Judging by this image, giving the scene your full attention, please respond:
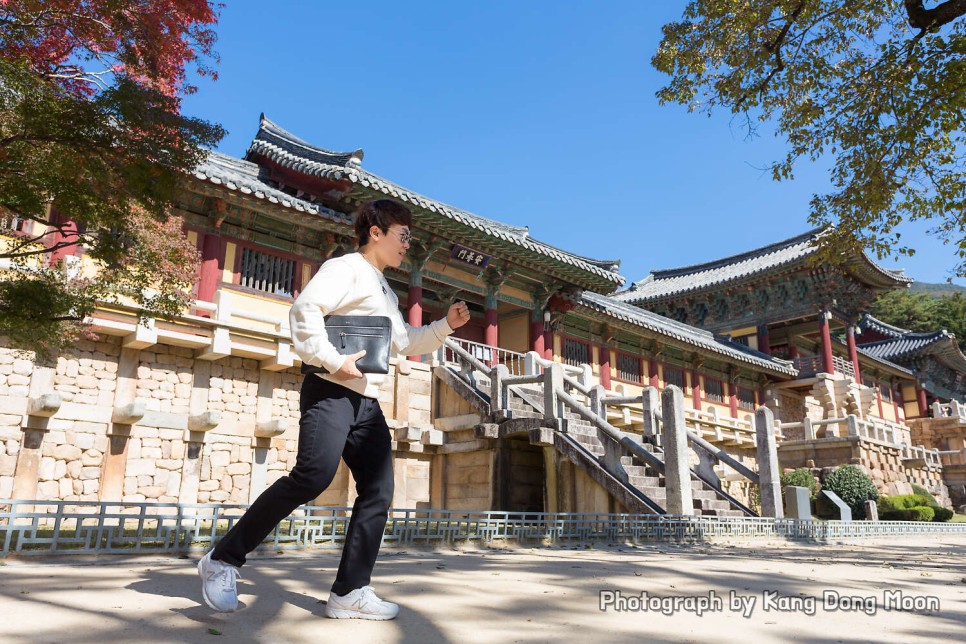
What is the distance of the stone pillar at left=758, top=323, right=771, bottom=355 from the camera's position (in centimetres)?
2766

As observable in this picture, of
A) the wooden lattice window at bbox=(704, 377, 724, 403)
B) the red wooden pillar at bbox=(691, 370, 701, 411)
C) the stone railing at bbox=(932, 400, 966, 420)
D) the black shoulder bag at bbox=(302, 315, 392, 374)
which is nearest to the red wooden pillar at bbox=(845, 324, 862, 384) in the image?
the stone railing at bbox=(932, 400, 966, 420)

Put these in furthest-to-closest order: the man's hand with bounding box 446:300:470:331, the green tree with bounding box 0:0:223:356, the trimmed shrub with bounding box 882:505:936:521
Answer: the trimmed shrub with bounding box 882:505:936:521 → the green tree with bounding box 0:0:223:356 → the man's hand with bounding box 446:300:470:331

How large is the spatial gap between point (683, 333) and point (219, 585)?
21.6 m

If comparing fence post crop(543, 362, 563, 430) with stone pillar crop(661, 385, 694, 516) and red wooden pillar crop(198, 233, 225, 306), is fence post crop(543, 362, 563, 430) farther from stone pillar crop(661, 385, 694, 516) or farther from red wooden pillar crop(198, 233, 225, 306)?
red wooden pillar crop(198, 233, 225, 306)

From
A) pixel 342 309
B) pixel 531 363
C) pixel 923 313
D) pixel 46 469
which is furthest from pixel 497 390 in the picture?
pixel 923 313

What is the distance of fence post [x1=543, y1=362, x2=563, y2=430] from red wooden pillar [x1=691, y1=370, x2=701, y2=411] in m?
13.2

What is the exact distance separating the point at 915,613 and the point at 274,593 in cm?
305

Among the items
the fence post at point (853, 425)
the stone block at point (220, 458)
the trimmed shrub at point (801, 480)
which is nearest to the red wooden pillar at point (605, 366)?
the trimmed shrub at point (801, 480)

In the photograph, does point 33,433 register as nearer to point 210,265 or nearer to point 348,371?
point 210,265

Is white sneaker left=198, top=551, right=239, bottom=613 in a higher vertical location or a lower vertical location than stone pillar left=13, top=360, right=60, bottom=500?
lower

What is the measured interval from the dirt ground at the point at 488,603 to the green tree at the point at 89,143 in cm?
282

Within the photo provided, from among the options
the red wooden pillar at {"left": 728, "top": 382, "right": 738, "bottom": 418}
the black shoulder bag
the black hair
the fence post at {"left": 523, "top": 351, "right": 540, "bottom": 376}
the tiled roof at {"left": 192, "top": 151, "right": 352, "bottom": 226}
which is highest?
the tiled roof at {"left": 192, "top": 151, "right": 352, "bottom": 226}

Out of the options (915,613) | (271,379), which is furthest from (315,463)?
(271,379)

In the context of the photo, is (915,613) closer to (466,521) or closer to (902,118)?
(466,521)
